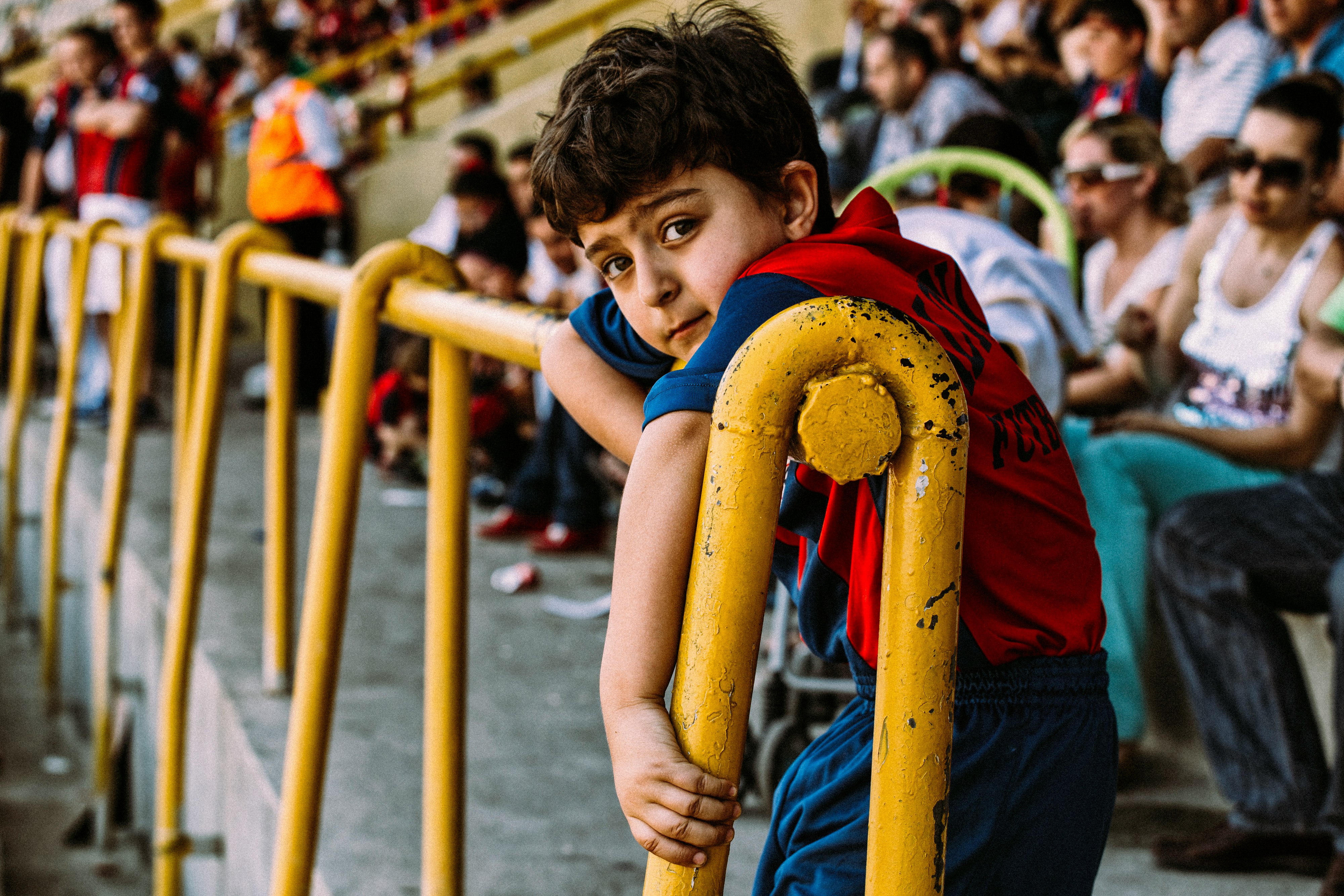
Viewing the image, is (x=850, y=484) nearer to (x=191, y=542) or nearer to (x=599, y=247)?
(x=599, y=247)

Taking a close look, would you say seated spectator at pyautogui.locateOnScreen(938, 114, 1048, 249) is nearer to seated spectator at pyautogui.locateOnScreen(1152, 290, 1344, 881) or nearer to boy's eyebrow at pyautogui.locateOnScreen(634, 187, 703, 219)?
seated spectator at pyautogui.locateOnScreen(1152, 290, 1344, 881)

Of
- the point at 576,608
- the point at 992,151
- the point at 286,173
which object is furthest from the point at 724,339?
the point at 286,173

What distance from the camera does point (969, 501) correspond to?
1031 millimetres

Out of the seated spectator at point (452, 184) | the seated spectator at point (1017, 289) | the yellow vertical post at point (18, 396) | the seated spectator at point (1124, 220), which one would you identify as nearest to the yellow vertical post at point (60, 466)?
the yellow vertical post at point (18, 396)

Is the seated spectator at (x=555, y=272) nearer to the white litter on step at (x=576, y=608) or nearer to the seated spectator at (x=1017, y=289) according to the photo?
the white litter on step at (x=576, y=608)

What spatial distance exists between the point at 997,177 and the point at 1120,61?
1713 millimetres

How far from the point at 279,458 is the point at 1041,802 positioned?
2.06m

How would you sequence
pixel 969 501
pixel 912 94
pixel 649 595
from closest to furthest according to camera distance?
pixel 649 595, pixel 969 501, pixel 912 94

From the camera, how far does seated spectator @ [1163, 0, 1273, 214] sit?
3.93 metres

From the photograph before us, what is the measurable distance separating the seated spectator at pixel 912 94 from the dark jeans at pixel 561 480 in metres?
1.38

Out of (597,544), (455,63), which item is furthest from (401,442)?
(455,63)

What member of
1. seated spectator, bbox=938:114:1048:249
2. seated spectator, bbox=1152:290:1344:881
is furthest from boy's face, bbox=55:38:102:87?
seated spectator, bbox=1152:290:1344:881

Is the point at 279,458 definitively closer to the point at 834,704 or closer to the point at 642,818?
the point at 834,704

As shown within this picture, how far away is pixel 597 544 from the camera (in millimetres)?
4262
